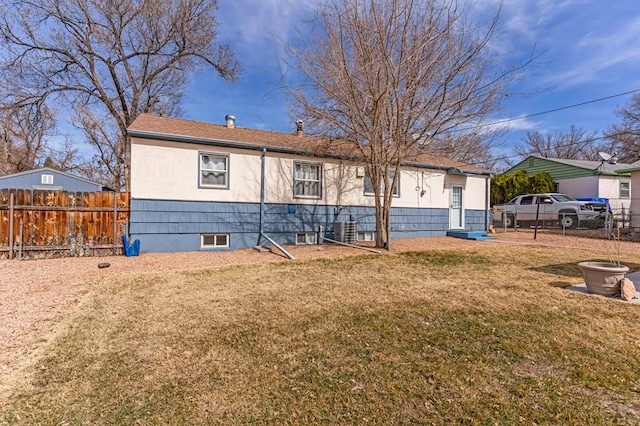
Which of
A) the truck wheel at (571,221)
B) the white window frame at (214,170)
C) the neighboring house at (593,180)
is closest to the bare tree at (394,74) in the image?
the white window frame at (214,170)

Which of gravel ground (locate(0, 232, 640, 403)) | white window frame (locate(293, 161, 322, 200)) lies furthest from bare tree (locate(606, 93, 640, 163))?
white window frame (locate(293, 161, 322, 200))

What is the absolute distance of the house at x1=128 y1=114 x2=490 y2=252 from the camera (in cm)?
911

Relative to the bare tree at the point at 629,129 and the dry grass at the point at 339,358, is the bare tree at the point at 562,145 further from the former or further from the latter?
the dry grass at the point at 339,358

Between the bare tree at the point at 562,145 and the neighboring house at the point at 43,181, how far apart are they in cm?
3775

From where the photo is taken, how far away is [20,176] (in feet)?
43.1

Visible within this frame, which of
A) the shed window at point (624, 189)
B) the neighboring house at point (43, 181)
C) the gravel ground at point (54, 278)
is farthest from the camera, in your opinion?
the shed window at point (624, 189)

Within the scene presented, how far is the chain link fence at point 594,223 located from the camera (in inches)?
504

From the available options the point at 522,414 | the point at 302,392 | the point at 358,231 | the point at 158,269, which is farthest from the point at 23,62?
the point at 522,414

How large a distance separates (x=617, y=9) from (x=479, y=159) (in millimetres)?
4708

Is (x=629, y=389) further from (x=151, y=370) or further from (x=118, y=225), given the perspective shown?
(x=118, y=225)

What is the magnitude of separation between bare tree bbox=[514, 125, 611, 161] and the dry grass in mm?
36653

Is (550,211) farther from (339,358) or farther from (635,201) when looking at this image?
(339,358)

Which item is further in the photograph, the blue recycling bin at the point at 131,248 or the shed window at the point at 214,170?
the shed window at the point at 214,170

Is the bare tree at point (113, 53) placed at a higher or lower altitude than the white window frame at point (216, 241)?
higher
